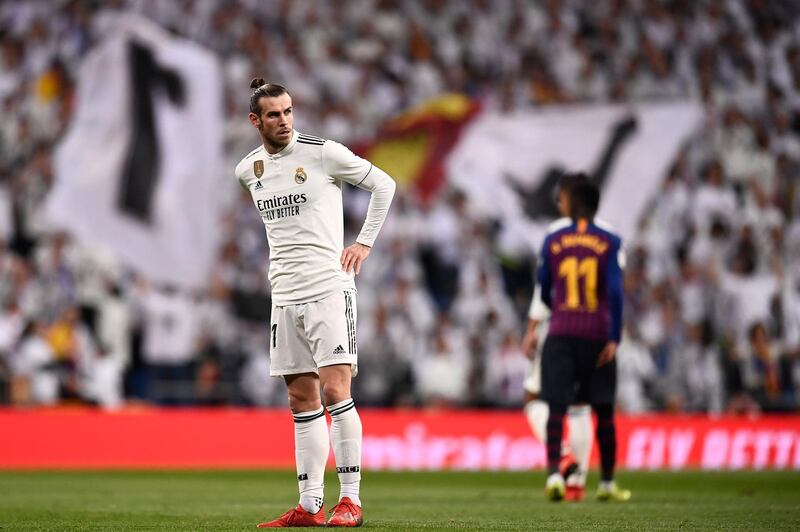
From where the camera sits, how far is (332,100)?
20938mm

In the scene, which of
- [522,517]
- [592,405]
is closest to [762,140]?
[592,405]

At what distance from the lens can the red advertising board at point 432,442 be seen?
16.5 metres

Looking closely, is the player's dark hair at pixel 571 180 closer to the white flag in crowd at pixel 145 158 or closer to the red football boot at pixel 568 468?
the red football boot at pixel 568 468

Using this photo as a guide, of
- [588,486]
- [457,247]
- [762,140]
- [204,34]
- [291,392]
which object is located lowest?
[588,486]

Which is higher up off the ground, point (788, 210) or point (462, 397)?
point (788, 210)

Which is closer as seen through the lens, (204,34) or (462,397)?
(462,397)

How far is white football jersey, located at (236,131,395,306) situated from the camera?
6.81 m

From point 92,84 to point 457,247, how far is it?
5449 mm

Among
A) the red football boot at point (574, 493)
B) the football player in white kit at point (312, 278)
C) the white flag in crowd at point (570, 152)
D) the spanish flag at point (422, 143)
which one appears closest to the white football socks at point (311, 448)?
the football player in white kit at point (312, 278)

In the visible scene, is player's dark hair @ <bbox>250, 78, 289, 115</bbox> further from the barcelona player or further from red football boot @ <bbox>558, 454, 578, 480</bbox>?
red football boot @ <bbox>558, 454, 578, 480</bbox>

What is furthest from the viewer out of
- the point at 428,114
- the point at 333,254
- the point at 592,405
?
the point at 428,114

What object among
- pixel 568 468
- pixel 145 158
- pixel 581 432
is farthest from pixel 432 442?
pixel 568 468

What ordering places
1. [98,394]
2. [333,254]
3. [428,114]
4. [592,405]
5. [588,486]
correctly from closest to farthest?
[333,254] → [592,405] → [588,486] → [98,394] → [428,114]

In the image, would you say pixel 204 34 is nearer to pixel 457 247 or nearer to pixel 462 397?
pixel 457 247
